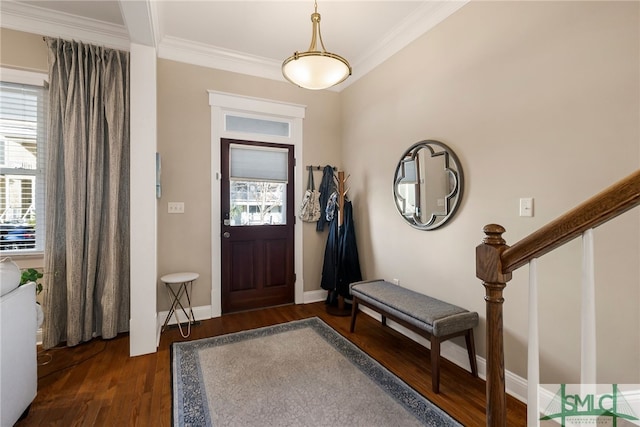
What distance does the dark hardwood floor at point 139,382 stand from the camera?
1729 mm

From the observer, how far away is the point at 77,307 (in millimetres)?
2576

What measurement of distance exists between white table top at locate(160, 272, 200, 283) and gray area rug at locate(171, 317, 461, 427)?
57cm

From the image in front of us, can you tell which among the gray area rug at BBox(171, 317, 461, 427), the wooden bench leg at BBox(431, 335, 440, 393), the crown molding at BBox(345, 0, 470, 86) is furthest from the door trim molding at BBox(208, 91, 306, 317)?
the wooden bench leg at BBox(431, 335, 440, 393)

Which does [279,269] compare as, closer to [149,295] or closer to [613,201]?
[149,295]

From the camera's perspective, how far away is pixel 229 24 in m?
2.75

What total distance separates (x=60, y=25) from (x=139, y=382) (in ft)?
10.4

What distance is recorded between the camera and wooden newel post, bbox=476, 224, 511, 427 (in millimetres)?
887

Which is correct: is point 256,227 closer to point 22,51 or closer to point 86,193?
point 86,193

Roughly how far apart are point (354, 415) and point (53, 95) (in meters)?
3.52

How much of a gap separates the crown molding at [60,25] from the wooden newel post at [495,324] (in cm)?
359

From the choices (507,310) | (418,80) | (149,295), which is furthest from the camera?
(418,80)

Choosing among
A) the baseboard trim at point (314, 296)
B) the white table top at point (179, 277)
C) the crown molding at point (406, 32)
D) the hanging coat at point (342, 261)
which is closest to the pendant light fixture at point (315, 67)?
the crown molding at point (406, 32)

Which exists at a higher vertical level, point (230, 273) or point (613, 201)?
point (613, 201)

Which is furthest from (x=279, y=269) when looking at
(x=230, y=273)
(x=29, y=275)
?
(x=29, y=275)
